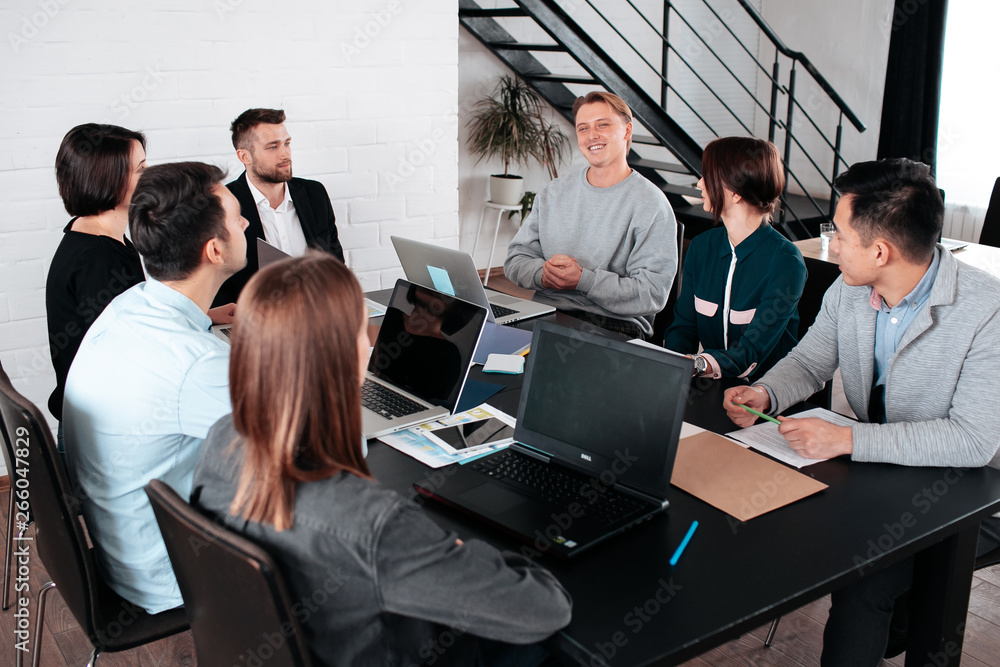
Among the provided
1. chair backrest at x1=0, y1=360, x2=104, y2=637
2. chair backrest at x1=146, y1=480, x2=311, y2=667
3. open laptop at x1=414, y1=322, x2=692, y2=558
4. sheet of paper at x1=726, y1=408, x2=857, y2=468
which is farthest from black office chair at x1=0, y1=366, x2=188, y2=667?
sheet of paper at x1=726, y1=408, x2=857, y2=468

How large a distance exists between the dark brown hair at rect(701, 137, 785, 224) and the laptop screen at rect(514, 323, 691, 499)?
3.55 ft

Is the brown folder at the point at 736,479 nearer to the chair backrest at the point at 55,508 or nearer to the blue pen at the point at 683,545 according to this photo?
the blue pen at the point at 683,545

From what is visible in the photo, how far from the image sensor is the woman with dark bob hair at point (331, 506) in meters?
1.01

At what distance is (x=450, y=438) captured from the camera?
171 cm

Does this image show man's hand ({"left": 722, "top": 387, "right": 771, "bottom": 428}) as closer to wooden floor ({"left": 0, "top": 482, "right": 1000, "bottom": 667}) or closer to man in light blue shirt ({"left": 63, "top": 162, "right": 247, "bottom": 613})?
wooden floor ({"left": 0, "top": 482, "right": 1000, "bottom": 667})

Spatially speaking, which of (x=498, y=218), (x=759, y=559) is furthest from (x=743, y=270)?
(x=498, y=218)

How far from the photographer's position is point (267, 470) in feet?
3.35

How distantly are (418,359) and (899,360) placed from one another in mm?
1046

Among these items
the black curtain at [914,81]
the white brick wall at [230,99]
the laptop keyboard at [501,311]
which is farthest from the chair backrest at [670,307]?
the black curtain at [914,81]

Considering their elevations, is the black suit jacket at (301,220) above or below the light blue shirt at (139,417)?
above

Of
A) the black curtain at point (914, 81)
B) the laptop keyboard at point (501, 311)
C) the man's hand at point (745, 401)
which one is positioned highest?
the black curtain at point (914, 81)

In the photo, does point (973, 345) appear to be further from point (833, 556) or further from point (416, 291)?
point (416, 291)

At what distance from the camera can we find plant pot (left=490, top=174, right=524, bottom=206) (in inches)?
214

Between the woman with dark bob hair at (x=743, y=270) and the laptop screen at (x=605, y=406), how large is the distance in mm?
776
